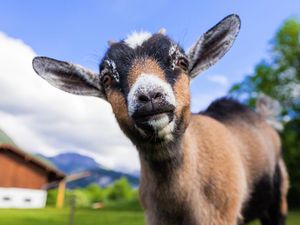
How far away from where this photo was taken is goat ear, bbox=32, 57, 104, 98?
5.91 m

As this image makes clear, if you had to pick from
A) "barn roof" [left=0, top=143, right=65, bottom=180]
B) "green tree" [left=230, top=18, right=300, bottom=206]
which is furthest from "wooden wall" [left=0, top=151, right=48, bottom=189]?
"green tree" [left=230, top=18, right=300, bottom=206]

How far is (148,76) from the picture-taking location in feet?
15.6

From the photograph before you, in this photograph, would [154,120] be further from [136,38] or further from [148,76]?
[136,38]

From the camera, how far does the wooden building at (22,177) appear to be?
106ft

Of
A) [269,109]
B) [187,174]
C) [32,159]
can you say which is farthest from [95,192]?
[187,174]

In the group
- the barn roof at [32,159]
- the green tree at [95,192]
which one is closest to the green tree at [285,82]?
the barn roof at [32,159]

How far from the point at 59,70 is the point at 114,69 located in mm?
1028

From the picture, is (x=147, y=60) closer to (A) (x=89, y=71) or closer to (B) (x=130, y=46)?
(B) (x=130, y=46)

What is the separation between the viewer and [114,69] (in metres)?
5.30

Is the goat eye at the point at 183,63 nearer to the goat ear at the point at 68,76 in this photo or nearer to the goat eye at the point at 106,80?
the goat eye at the point at 106,80

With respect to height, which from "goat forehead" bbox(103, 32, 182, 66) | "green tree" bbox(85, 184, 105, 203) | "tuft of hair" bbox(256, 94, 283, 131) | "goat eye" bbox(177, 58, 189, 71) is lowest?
"goat eye" bbox(177, 58, 189, 71)

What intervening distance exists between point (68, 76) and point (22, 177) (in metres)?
31.7

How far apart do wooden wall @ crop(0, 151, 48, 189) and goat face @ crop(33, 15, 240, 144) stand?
25.9 m

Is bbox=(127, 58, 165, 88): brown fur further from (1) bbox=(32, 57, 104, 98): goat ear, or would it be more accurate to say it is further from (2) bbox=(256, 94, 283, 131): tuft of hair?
(2) bbox=(256, 94, 283, 131): tuft of hair
